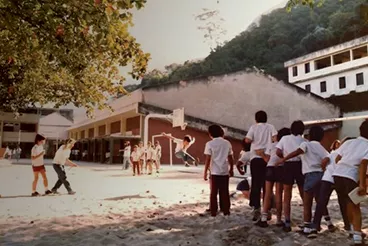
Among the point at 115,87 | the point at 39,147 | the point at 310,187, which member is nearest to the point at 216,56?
the point at 115,87

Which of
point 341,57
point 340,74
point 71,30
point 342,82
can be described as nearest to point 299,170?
point 71,30

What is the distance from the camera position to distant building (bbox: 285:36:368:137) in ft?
100

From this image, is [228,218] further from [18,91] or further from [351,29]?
[351,29]

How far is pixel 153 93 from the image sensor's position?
25.3 metres

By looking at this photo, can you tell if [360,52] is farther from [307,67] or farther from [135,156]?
[135,156]

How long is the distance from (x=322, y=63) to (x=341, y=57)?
2165 mm

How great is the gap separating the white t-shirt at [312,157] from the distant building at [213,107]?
Result: 18777 mm

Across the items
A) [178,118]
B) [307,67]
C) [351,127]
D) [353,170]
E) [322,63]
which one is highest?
[322,63]

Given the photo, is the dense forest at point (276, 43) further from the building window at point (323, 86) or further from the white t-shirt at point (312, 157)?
→ the white t-shirt at point (312, 157)

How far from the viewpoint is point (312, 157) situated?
4727 mm

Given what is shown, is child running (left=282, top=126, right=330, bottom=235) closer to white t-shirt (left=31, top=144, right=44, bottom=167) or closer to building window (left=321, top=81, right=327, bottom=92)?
white t-shirt (left=31, top=144, right=44, bottom=167)

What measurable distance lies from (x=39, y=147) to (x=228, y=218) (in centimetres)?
495

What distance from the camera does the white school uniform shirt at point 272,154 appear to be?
5.17 meters

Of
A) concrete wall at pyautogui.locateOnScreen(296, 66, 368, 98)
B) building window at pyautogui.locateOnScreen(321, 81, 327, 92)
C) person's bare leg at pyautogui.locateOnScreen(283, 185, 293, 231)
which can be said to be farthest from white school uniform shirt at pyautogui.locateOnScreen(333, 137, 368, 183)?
building window at pyautogui.locateOnScreen(321, 81, 327, 92)
